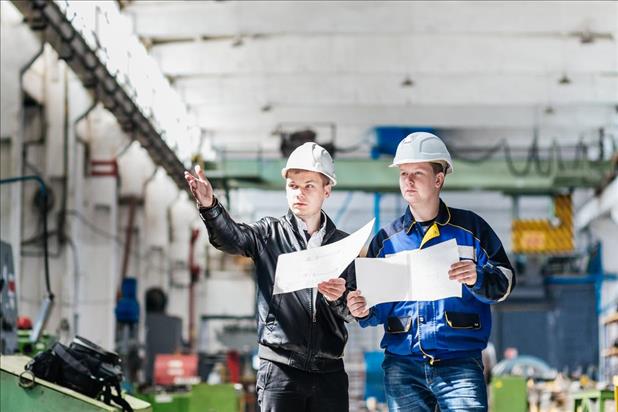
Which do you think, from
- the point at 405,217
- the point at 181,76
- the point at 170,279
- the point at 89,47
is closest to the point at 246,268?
the point at 170,279

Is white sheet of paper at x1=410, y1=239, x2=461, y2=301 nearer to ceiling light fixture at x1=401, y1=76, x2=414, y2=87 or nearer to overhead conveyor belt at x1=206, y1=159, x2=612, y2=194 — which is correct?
overhead conveyor belt at x1=206, y1=159, x2=612, y2=194

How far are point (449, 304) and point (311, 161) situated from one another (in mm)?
735

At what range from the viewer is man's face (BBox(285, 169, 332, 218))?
438cm

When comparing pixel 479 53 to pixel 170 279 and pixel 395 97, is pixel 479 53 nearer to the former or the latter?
pixel 395 97

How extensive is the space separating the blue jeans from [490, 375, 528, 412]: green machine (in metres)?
7.24

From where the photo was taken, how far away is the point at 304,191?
438cm

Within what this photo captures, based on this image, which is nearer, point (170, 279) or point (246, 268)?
point (170, 279)

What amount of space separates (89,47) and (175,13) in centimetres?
335

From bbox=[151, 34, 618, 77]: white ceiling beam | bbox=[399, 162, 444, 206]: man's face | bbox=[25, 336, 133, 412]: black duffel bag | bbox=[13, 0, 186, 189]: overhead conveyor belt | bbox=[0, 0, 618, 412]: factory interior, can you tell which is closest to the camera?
bbox=[399, 162, 444, 206]: man's face

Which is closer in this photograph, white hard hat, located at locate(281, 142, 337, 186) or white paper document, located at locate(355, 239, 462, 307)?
white paper document, located at locate(355, 239, 462, 307)

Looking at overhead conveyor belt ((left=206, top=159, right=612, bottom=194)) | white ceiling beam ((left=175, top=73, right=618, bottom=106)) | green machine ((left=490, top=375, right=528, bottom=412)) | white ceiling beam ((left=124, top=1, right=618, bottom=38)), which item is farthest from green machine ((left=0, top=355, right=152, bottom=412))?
white ceiling beam ((left=175, top=73, right=618, bottom=106))

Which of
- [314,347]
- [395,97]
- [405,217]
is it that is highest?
[395,97]

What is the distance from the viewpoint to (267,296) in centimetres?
432

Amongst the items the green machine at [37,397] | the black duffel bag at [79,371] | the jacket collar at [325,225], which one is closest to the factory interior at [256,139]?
the black duffel bag at [79,371]
